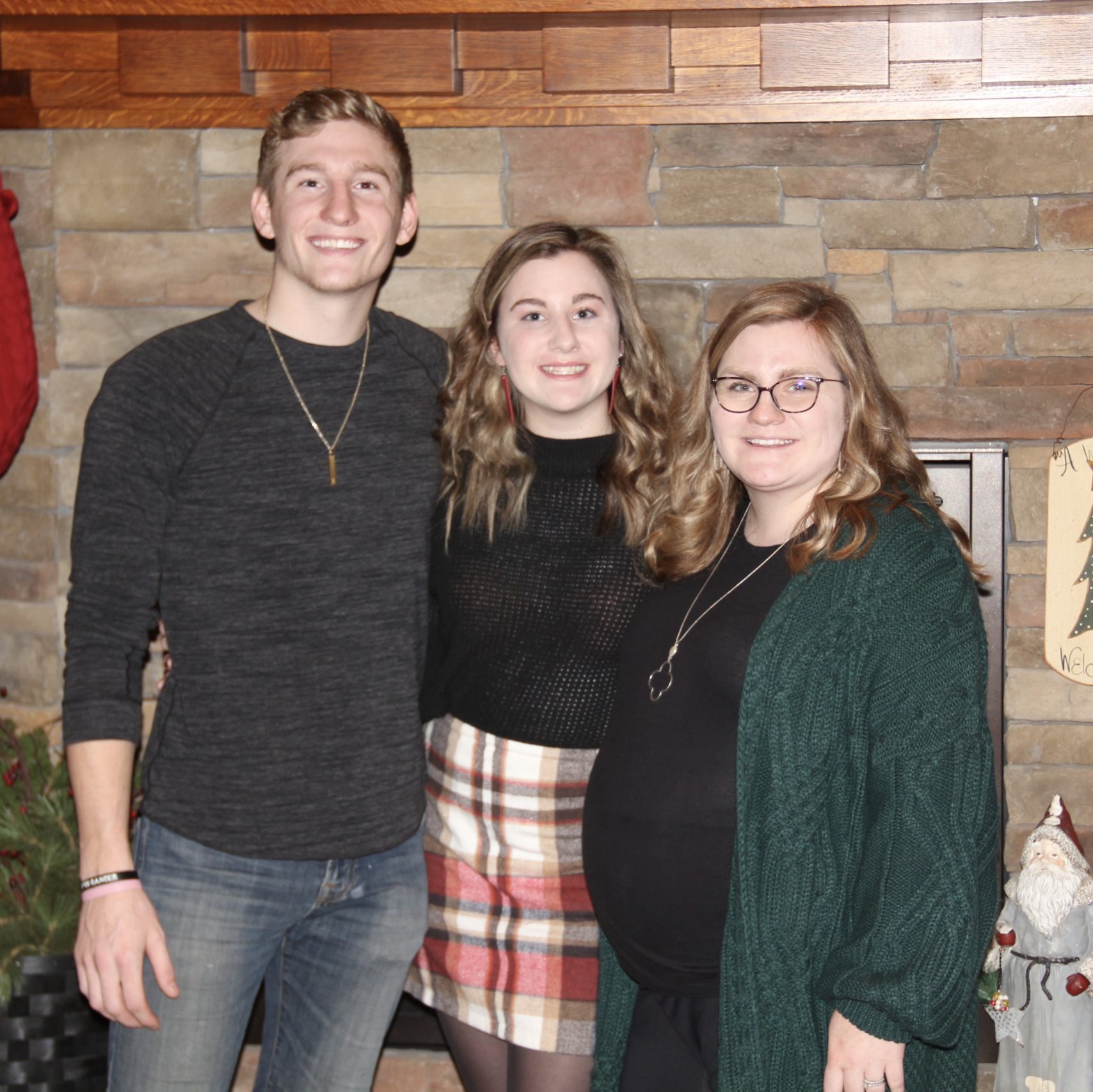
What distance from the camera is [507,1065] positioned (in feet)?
5.98

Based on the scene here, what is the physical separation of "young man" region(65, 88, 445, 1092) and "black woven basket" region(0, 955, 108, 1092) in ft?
1.70

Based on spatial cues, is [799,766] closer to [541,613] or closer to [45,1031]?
[541,613]

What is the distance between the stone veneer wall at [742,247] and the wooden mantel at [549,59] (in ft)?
0.14

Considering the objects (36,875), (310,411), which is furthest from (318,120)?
(36,875)

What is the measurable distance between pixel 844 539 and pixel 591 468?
1.62 feet

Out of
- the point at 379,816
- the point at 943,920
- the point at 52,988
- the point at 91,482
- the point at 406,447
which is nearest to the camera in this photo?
the point at 943,920

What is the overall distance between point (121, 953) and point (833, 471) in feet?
3.77

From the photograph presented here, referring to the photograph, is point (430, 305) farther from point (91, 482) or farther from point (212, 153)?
point (91, 482)

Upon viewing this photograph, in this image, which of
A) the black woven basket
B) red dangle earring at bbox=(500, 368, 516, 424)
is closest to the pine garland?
the black woven basket

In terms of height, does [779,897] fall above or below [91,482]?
below

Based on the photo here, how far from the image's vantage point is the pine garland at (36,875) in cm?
213

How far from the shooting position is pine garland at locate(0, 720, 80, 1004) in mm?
2129

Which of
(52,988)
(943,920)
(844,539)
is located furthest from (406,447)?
(52,988)

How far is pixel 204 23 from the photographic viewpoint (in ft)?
7.27
